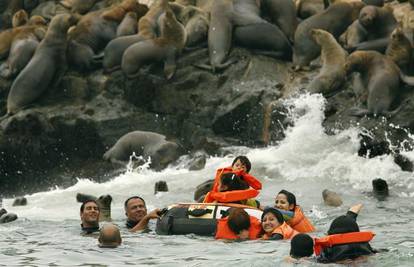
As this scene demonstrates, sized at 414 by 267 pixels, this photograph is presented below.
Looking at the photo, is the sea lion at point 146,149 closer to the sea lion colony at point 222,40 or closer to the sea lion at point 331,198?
the sea lion colony at point 222,40

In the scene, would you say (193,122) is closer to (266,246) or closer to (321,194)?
(321,194)

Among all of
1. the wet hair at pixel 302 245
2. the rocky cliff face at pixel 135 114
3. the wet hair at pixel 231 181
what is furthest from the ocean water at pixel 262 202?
the wet hair at pixel 231 181

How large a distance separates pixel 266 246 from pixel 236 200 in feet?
5.45

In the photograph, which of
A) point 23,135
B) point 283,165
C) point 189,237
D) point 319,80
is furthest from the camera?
point 23,135

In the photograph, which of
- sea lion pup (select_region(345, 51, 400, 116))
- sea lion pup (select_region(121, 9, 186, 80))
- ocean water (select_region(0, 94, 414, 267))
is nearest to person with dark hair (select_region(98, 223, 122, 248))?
ocean water (select_region(0, 94, 414, 267))

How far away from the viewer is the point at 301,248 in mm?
10211

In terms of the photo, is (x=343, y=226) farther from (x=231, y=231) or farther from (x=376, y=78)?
(x=376, y=78)

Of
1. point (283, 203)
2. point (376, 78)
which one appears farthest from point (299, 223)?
point (376, 78)

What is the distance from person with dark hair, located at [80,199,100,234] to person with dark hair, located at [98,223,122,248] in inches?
46.7

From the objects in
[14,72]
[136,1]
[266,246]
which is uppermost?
[136,1]

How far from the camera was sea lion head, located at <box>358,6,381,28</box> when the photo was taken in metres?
21.1

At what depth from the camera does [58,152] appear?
73.7 ft

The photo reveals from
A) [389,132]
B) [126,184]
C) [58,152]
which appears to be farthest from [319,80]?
[58,152]

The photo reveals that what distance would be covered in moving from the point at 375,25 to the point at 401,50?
58.3 inches
